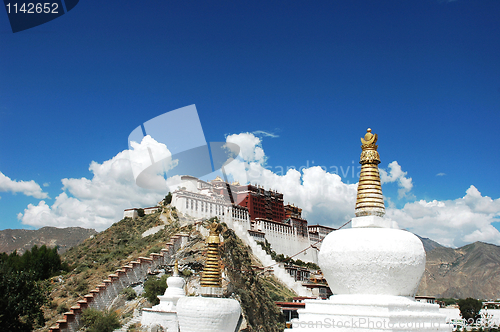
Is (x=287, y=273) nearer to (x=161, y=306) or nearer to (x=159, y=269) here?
(x=159, y=269)

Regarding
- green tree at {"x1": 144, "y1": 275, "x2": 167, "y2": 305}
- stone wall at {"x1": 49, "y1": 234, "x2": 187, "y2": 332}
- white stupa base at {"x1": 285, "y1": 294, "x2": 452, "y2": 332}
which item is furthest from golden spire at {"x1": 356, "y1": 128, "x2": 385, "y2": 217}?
stone wall at {"x1": 49, "y1": 234, "x2": 187, "y2": 332}

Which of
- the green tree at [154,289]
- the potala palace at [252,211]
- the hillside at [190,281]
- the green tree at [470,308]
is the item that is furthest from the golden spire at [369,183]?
the green tree at [470,308]

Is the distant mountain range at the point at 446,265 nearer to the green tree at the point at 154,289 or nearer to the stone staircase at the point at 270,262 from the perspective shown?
the stone staircase at the point at 270,262

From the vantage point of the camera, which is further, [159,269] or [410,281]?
[159,269]

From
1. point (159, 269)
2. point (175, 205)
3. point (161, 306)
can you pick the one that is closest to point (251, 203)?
point (175, 205)

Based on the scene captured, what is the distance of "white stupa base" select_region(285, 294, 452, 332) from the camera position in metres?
8.12

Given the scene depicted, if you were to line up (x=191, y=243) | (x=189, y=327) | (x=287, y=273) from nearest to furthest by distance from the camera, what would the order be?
1. (x=189, y=327)
2. (x=191, y=243)
3. (x=287, y=273)

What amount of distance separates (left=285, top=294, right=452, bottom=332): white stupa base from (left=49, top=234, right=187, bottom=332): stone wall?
19638 mm

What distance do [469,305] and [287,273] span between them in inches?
1369

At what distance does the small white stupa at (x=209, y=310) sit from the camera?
44.6ft

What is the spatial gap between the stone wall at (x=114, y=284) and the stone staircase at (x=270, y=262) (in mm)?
17308

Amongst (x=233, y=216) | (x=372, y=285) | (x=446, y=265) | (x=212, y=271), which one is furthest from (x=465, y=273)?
(x=372, y=285)

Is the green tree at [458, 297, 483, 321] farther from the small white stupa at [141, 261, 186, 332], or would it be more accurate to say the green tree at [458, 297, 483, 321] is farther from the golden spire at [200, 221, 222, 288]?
the golden spire at [200, 221, 222, 288]

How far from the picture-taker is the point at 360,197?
9820mm
